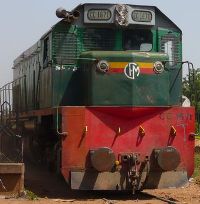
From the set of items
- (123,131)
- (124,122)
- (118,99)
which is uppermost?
(118,99)

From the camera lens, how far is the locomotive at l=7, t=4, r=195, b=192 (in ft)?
30.2

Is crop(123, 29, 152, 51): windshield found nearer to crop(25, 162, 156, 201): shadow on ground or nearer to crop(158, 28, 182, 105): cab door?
crop(158, 28, 182, 105): cab door

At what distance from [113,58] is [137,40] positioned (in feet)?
3.27

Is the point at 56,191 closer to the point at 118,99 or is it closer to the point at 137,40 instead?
the point at 118,99

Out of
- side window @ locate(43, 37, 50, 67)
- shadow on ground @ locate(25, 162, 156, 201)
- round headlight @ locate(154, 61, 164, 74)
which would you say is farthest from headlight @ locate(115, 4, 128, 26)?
shadow on ground @ locate(25, 162, 156, 201)

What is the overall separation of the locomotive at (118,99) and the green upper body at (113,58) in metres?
0.02

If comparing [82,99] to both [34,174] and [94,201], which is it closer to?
[94,201]

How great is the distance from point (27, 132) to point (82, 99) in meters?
4.75

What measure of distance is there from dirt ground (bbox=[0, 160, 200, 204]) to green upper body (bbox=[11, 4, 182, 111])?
1.77 m

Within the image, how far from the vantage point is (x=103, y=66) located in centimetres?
953

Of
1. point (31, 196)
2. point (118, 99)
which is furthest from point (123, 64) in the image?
point (31, 196)

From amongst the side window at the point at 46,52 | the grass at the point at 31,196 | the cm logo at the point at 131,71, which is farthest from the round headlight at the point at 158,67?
the grass at the point at 31,196

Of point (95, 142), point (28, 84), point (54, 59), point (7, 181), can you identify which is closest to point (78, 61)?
point (54, 59)

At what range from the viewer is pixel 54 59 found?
9969 mm
